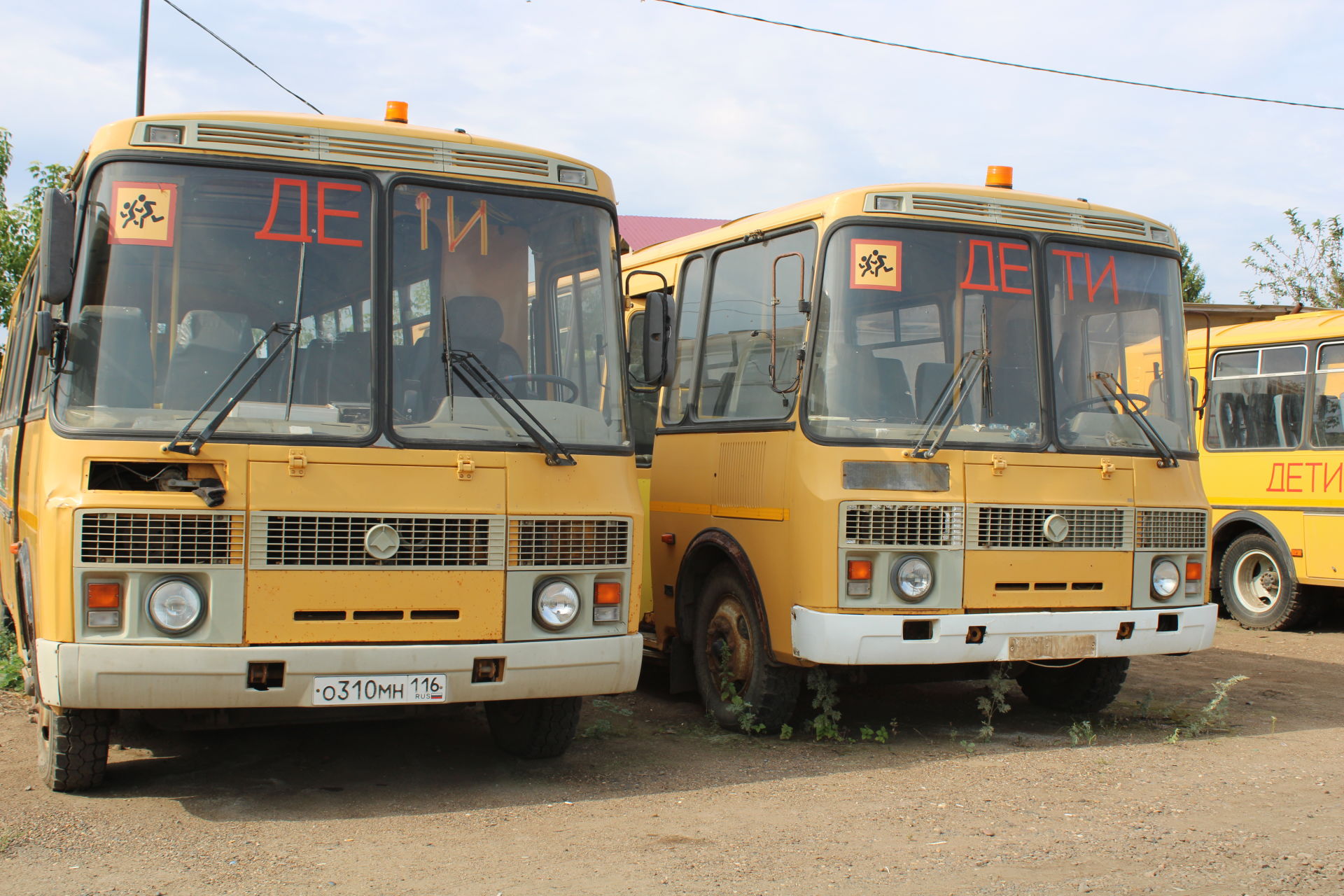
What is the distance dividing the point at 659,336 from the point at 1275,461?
Answer: 8741 millimetres

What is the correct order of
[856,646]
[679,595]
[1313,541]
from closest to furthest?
[856,646] → [679,595] → [1313,541]

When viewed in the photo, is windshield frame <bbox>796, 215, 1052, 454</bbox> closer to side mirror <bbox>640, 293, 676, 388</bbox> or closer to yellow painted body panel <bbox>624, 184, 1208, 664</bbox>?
yellow painted body panel <bbox>624, 184, 1208, 664</bbox>

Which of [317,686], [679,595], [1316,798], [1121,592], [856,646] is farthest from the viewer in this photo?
[679,595]

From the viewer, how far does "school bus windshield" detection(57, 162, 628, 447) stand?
18.1ft

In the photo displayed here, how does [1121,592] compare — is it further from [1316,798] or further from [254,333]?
[254,333]

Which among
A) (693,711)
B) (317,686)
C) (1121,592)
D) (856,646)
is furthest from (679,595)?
(317,686)

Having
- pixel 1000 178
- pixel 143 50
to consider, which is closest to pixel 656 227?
pixel 143 50

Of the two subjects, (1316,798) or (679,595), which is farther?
(679,595)

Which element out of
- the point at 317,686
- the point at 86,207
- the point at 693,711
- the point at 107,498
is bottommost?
the point at 693,711

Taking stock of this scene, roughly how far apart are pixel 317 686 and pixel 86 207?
223cm

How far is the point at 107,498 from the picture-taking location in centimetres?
527

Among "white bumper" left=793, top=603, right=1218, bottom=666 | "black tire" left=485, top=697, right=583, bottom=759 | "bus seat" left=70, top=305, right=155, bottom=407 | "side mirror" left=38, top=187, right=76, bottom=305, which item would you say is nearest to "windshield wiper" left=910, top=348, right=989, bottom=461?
"white bumper" left=793, top=603, right=1218, bottom=666

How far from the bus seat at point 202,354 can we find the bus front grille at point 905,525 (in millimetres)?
3085

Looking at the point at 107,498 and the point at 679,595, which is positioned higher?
the point at 107,498
